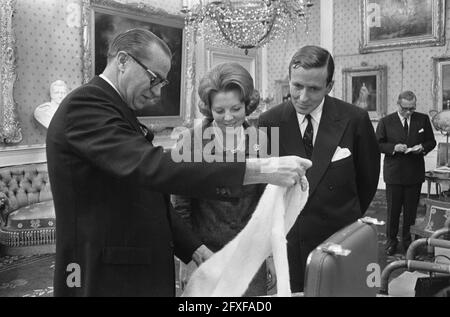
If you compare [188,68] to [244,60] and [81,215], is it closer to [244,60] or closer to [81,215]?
[244,60]

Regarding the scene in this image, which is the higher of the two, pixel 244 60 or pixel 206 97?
pixel 244 60

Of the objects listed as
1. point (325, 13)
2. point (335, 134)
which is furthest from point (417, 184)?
point (325, 13)

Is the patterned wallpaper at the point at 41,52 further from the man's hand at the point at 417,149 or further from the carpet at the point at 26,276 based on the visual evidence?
the man's hand at the point at 417,149

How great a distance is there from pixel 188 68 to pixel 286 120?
7117mm

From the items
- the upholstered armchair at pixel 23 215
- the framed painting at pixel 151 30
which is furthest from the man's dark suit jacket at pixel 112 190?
the framed painting at pixel 151 30

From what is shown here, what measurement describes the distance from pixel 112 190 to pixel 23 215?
15.9 feet

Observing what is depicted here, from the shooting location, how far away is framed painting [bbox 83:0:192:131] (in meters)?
7.47

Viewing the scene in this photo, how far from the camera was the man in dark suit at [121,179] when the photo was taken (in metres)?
1.43

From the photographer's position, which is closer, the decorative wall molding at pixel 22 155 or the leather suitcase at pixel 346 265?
the leather suitcase at pixel 346 265

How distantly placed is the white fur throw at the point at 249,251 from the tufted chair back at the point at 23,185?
531 centimetres

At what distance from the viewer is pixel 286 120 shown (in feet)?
7.89

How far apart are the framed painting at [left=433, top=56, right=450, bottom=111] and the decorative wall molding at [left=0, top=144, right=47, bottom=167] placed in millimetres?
7159

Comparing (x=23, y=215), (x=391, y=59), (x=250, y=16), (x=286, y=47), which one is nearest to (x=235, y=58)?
(x=286, y=47)

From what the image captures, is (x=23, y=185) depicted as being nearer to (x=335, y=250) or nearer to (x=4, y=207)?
(x=4, y=207)
